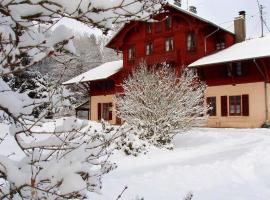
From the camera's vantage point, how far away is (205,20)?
2672cm

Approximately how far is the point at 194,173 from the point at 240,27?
19932 mm

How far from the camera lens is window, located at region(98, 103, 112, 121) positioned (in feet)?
107

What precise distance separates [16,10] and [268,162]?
10.7m

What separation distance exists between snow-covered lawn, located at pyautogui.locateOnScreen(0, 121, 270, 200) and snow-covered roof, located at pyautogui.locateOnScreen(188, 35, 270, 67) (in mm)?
9291

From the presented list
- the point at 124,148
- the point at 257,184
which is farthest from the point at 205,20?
the point at 257,184

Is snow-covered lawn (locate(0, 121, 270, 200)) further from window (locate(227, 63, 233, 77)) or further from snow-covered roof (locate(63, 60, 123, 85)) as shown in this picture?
snow-covered roof (locate(63, 60, 123, 85))

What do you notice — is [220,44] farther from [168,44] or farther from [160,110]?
[160,110]

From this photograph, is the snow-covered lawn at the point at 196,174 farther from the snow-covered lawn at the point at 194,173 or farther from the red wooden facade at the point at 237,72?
the red wooden facade at the point at 237,72

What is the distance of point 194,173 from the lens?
10.0 m

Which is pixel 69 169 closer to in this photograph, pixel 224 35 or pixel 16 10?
pixel 16 10

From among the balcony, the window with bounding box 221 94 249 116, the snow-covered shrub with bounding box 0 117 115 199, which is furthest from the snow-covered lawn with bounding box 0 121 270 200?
the balcony

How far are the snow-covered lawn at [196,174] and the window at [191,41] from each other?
1357cm

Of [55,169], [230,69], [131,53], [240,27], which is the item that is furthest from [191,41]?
[55,169]

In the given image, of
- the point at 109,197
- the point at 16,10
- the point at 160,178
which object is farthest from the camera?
the point at 160,178
